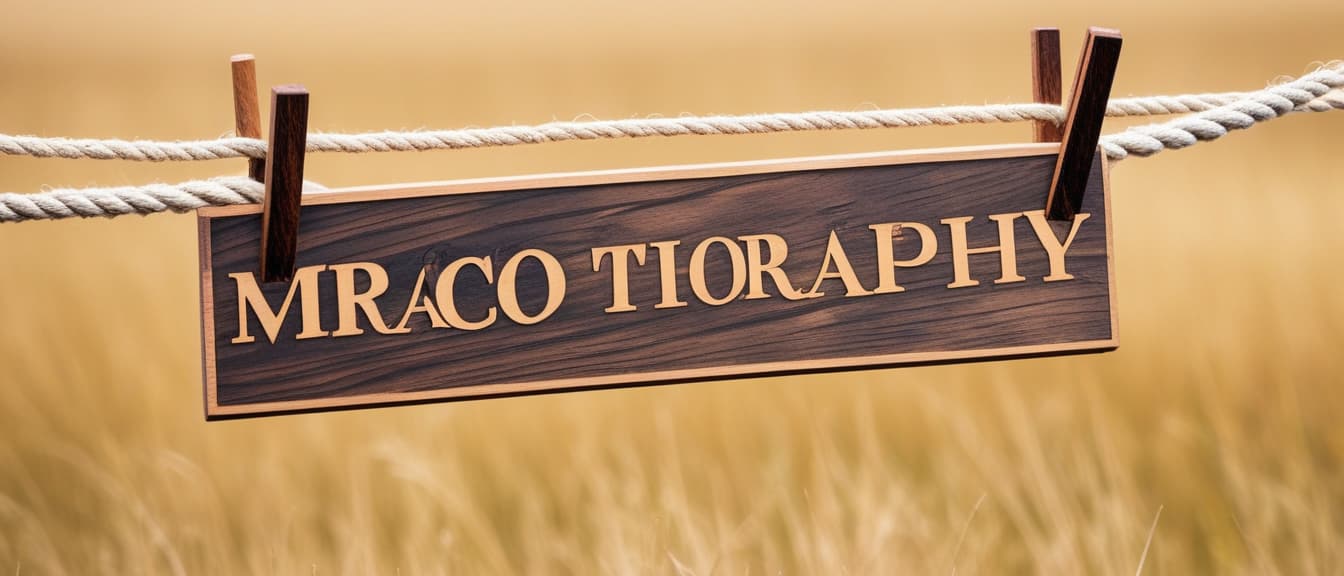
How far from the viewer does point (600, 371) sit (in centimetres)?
86

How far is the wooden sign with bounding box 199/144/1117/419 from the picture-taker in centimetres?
84

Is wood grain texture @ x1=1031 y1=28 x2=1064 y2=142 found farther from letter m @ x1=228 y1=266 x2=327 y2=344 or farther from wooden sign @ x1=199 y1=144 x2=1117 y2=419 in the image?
letter m @ x1=228 y1=266 x2=327 y2=344

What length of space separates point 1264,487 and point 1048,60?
73 cm

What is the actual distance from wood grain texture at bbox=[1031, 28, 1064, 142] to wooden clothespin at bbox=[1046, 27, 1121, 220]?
3 centimetres

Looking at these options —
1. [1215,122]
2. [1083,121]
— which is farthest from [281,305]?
[1215,122]

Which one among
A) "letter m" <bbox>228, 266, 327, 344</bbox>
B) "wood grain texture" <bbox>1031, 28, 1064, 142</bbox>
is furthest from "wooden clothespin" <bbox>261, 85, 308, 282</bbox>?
"wood grain texture" <bbox>1031, 28, 1064, 142</bbox>

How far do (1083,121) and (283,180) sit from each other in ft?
2.18

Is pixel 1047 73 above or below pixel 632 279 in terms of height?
above

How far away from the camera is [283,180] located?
2.66 ft

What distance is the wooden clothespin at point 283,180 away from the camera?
79 centimetres

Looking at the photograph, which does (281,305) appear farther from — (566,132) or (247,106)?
(566,132)

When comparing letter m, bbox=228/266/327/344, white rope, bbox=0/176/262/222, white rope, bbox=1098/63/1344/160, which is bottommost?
letter m, bbox=228/266/327/344

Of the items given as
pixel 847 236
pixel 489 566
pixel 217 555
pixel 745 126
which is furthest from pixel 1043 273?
pixel 217 555

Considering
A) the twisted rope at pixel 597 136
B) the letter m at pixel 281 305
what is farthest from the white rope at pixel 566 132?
the letter m at pixel 281 305
